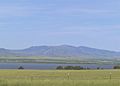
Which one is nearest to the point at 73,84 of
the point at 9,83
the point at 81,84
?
the point at 81,84

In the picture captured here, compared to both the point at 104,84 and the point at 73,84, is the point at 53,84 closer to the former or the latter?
the point at 73,84

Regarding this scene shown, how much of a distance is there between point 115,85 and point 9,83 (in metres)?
Answer: 8.57

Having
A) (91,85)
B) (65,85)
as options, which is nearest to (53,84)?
(65,85)

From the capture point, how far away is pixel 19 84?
106 ft

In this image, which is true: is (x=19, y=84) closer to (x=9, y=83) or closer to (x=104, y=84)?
(x=9, y=83)

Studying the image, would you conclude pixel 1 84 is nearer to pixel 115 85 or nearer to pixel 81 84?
pixel 81 84

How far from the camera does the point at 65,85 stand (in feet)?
106

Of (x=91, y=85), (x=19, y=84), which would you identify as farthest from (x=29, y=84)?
(x=91, y=85)

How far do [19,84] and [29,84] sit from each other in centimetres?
80

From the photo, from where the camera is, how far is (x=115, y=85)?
1271 inches

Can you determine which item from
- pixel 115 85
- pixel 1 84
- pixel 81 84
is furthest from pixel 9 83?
pixel 115 85

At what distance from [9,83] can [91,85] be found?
21.8 ft

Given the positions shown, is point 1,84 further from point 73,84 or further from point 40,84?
point 73,84

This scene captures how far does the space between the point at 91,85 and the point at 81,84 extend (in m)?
0.86
